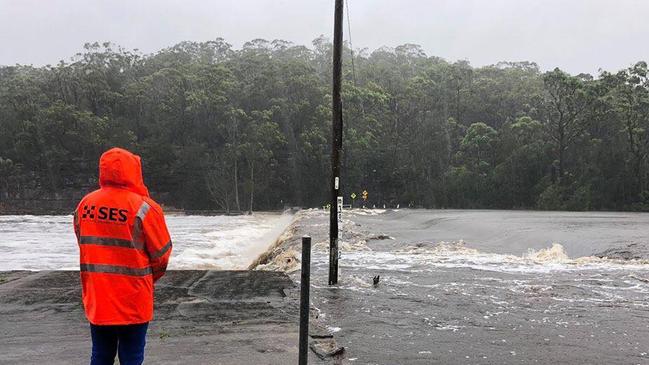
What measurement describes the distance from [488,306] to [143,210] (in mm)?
6403

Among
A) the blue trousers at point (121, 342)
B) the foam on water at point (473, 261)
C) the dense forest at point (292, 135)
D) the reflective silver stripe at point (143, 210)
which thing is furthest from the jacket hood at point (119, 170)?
the dense forest at point (292, 135)

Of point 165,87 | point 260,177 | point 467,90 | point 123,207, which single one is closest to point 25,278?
point 123,207

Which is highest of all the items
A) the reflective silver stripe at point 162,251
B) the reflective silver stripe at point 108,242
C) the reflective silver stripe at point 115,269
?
the reflective silver stripe at point 108,242

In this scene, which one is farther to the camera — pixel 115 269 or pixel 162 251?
pixel 162 251

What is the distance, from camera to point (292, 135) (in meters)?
71.6

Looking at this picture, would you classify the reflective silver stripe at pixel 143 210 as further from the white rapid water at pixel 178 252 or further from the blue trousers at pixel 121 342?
the white rapid water at pixel 178 252

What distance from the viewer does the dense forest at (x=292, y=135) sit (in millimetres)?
63562

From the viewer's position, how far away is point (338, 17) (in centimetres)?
889

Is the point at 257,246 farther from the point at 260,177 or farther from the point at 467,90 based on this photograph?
the point at 467,90

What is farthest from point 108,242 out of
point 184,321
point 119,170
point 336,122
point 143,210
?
point 336,122

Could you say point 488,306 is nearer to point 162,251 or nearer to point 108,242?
point 162,251

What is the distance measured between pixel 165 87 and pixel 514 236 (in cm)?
6274

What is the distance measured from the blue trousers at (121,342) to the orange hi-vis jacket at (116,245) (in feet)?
0.31

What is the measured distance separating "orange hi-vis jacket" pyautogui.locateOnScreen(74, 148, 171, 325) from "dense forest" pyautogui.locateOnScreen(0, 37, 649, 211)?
60.5 meters
